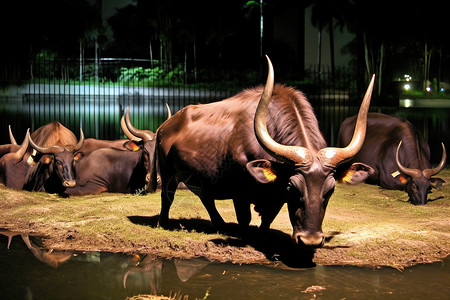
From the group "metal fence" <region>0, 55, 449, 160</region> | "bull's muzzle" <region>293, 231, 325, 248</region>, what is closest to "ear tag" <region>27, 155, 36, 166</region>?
"bull's muzzle" <region>293, 231, 325, 248</region>

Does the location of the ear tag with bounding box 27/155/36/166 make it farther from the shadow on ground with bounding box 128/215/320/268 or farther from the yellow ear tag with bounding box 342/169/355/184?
the yellow ear tag with bounding box 342/169/355/184

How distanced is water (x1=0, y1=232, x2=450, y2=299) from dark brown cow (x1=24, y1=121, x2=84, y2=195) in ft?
15.4

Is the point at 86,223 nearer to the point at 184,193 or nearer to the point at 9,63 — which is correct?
Result: the point at 184,193

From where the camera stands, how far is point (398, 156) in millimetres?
11422

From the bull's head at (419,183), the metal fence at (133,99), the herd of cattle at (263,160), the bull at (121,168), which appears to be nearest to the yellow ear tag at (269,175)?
the herd of cattle at (263,160)

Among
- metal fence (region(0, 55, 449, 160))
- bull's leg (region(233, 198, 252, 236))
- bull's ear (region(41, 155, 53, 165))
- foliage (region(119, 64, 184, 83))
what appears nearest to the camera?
bull's leg (region(233, 198, 252, 236))

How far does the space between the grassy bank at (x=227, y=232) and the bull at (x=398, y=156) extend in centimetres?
57

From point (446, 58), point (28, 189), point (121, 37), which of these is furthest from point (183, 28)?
point (28, 189)

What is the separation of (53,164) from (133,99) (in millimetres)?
25304

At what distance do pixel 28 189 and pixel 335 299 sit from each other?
7.79 m

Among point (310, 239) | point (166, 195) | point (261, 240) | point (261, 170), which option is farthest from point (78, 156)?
point (310, 239)

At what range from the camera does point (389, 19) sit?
146ft

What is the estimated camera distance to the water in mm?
4879

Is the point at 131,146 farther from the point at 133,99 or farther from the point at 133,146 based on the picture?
the point at 133,99
